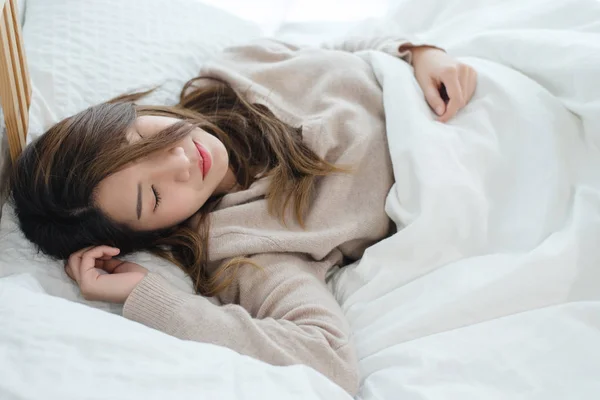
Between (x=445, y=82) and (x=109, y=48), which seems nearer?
(x=445, y=82)

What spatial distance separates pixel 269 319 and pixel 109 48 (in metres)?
0.70

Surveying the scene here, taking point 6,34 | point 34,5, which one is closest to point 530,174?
point 6,34

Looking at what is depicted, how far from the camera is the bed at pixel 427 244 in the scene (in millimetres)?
729

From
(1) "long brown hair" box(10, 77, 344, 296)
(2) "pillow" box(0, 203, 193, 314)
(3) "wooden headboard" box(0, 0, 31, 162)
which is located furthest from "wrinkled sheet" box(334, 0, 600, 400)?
(3) "wooden headboard" box(0, 0, 31, 162)

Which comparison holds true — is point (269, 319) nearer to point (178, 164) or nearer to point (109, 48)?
point (178, 164)

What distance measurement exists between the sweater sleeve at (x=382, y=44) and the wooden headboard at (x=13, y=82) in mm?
640

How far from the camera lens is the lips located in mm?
1042

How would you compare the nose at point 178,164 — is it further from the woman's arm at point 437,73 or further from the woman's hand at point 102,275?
the woman's arm at point 437,73

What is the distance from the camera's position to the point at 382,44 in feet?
4.33

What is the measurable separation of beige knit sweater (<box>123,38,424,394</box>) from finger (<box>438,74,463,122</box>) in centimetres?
13

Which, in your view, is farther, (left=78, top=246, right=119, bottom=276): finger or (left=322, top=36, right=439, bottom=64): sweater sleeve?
(left=322, top=36, right=439, bottom=64): sweater sleeve

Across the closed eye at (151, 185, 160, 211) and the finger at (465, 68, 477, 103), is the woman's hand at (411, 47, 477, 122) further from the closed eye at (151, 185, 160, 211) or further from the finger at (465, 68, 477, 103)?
the closed eye at (151, 185, 160, 211)

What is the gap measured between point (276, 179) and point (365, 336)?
32cm

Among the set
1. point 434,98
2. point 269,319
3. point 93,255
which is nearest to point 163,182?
point 93,255
